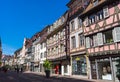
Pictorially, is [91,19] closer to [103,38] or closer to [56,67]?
[103,38]

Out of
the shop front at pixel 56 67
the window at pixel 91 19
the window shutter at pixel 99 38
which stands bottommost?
the shop front at pixel 56 67

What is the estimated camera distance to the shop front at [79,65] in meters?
24.6

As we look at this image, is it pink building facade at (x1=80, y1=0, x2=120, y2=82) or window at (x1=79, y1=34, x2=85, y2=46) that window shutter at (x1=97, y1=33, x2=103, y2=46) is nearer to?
pink building facade at (x1=80, y1=0, x2=120, y2=82)

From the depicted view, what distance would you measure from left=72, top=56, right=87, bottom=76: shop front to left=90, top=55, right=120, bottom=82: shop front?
7.59 feet

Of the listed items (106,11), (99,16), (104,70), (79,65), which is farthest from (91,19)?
(79,65)

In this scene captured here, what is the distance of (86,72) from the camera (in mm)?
23906

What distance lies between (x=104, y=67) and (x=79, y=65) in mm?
6044

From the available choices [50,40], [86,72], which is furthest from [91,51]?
[50,40]

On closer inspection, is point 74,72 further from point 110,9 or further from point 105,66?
point 110,9

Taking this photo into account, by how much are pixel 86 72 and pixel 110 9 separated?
9.44m

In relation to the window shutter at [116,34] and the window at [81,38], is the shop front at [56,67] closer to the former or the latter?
the window at [81,38]

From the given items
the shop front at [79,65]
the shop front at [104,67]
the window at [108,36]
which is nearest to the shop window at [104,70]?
the shop front at [104,67]

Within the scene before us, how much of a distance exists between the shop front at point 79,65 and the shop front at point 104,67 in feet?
7.59

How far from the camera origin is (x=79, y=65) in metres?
26.1
